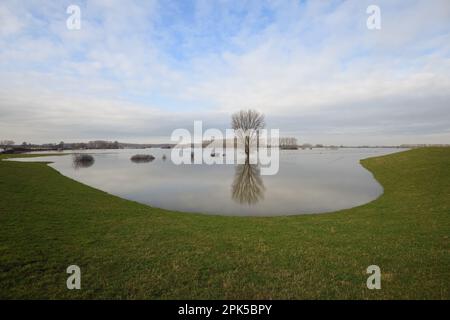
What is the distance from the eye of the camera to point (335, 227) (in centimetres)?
1085

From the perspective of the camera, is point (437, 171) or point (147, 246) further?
point (437, 171)

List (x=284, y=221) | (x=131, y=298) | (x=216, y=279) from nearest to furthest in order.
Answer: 1. (x=131, y=298)
2. (x=216, y=279)
3. (x=284, y=221)

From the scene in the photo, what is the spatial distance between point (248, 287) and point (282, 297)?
0.90 m

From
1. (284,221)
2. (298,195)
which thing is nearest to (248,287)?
(284,221)

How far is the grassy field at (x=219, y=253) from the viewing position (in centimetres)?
572

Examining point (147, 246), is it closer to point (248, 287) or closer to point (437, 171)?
point (248, 287)

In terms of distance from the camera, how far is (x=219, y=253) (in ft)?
26.0

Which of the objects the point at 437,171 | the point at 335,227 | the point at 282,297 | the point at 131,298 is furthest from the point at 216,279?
the point at 437,171

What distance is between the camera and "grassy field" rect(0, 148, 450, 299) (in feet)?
18.8

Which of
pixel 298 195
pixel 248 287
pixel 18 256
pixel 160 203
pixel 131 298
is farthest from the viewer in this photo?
pixel 298 195
